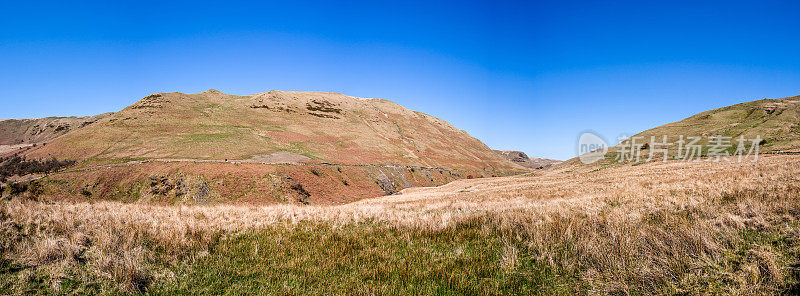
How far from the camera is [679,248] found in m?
3.74

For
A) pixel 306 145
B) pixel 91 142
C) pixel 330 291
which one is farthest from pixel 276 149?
pixel 330 291

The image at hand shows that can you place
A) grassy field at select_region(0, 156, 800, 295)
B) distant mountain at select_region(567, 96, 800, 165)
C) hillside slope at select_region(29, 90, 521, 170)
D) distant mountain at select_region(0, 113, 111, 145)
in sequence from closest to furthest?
1. grassy field at select_region(0, 156, 800, 295)
2. distant mountain at select_region(567, 96, 800, 165)
3. hillside slope at select_region(29, 90, 521, 170)
4. distant mountain at select_region(0, 113, 111, 145)

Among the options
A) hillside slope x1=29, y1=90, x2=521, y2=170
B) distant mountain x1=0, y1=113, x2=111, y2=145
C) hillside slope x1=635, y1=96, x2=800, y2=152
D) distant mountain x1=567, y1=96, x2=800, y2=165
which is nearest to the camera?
hillside slope x1=635, y1=96, x2=800, y2=152

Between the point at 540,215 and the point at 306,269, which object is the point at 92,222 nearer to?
the point at 306,269

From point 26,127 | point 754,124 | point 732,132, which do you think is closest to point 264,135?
point 732,132

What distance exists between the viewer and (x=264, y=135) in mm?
71125

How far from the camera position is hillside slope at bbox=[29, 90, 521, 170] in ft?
169

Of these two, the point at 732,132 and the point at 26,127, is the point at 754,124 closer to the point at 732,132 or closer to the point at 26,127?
the point at 732,132

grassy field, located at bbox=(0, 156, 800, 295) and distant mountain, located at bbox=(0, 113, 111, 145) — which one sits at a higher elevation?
distant mountain, located at bbox=(0, 113, 111, 145)

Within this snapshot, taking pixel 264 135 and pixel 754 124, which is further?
pixel 264 135

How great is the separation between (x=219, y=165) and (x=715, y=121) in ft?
299

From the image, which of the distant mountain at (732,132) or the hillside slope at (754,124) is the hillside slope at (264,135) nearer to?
the distant mountain at (732,132)

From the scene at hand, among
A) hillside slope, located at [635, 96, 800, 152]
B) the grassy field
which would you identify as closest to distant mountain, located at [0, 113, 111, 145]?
the grassy field

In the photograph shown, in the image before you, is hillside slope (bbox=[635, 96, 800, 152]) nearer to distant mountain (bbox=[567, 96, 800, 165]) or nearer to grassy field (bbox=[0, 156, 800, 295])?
distant mountain (bbox=[567, 96, 800, 165])
